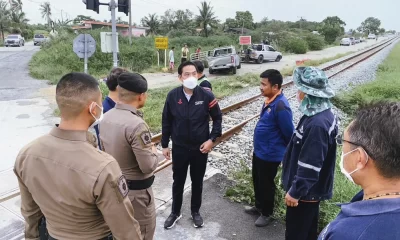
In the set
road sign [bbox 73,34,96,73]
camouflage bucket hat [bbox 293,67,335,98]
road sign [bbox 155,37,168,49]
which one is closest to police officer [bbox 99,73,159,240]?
camouflage bucket hat [bbox 293,67,335,98]

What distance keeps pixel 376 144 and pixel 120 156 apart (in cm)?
189

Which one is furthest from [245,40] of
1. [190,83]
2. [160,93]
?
[190,83]

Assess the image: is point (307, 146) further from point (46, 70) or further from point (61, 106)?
point (46, 70)

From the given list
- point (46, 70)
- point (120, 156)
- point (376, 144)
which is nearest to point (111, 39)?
point (120, 156)

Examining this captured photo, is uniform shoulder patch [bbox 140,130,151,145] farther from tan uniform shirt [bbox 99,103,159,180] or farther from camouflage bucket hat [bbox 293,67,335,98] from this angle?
camouflage bucket hat [bbox 293,67,335,98]

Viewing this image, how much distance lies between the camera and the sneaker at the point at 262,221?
12.5 ft

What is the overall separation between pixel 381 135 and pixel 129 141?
1.79m

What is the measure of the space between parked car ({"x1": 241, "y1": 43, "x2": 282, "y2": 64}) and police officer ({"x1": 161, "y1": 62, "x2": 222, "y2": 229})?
23.9 m

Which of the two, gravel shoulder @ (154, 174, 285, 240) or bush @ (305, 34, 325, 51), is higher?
bush @ (305, 34, 325, 51)

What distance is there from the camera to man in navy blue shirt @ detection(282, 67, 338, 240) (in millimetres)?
2568

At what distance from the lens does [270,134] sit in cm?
361

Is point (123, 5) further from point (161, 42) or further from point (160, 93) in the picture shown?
point (161, 42)

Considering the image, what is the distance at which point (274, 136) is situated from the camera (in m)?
3.61

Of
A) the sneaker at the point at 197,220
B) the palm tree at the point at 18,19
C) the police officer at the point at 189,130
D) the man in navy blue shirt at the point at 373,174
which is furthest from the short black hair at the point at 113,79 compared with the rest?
the palm tree at the point at 18,19
